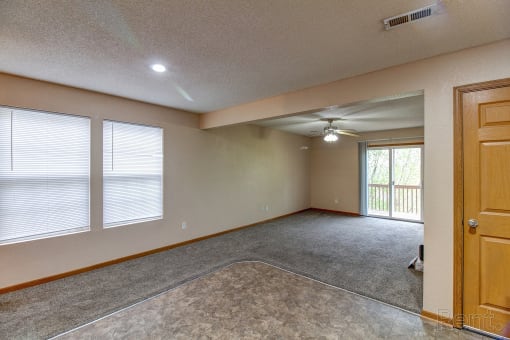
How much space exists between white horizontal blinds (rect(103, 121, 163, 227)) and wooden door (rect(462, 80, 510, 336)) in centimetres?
402

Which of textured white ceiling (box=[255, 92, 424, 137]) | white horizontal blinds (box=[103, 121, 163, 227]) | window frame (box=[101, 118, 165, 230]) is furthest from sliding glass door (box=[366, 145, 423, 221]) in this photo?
white horizontal blinds (box=[103, 121, 163, 227])

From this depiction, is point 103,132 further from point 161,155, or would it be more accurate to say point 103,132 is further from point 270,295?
point 270,295

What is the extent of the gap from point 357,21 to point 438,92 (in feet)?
3.63

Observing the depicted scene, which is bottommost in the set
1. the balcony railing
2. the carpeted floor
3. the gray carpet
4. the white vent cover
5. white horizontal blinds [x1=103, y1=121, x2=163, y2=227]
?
the carpeted floor

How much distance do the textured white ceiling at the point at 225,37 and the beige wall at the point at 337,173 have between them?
4.50 meters

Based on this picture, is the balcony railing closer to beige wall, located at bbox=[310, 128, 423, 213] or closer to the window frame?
beige wall, located at bbox=[310, 128, 423, 213]

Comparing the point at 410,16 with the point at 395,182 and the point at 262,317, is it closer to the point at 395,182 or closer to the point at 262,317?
the point at 262,317

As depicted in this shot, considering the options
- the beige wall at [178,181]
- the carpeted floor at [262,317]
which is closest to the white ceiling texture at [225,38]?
the beige wall at [178,181]

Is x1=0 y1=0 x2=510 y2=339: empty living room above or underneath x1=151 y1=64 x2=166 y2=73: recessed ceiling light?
underneath

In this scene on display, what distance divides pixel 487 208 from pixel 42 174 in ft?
15.5

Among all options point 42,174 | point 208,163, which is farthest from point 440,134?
point 42,174

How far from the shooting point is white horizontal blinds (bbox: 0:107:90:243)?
8.74ft

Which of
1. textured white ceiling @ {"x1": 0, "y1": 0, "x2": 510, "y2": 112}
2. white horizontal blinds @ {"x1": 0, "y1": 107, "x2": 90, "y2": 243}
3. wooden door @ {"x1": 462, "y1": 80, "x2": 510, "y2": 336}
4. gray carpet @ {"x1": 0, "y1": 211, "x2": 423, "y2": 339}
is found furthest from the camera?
white horizontal blinds @ {"x1": 0, "y1": 107, "x2": 90, "y2": 243}

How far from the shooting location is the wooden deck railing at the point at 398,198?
239 inches
